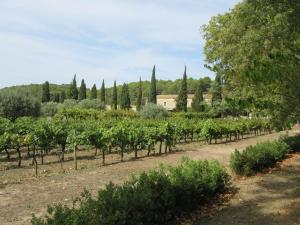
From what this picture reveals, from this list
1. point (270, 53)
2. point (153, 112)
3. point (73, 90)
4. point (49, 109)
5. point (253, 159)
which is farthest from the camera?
point (73, 90)

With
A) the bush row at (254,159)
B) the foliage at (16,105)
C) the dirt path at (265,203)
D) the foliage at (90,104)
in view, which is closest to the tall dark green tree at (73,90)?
the foliage at (90,104)

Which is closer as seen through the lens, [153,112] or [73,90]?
[153,112]

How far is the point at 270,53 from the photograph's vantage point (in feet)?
21.3

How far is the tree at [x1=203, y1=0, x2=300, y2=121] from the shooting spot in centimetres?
561

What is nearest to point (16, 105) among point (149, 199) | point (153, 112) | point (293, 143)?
point (153, 112)

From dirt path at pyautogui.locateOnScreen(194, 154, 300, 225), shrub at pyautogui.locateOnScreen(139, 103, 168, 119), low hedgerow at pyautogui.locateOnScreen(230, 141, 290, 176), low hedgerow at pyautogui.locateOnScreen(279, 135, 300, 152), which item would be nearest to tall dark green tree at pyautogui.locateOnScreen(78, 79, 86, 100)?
shrub at pyautogui.locateOnScreen(139, 103, 168, 119)

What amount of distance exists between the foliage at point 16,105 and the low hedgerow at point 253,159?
32.6 m

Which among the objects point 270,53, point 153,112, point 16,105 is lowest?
point 153,112

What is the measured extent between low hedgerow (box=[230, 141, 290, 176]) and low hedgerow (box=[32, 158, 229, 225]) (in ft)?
8.42

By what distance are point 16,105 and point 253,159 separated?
3531 centimetres

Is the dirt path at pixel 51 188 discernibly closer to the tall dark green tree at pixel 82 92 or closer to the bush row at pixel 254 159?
the bush row at pixel 254 159

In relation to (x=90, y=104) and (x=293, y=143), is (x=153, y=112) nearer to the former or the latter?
(x=90, y=104)

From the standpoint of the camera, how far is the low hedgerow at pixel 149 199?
575 cm

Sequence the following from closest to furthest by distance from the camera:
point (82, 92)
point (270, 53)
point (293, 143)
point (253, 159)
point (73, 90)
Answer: point (270, 53) < point (253, 159) < point (293, 143) < point (82, 92) < point (73, 90)
